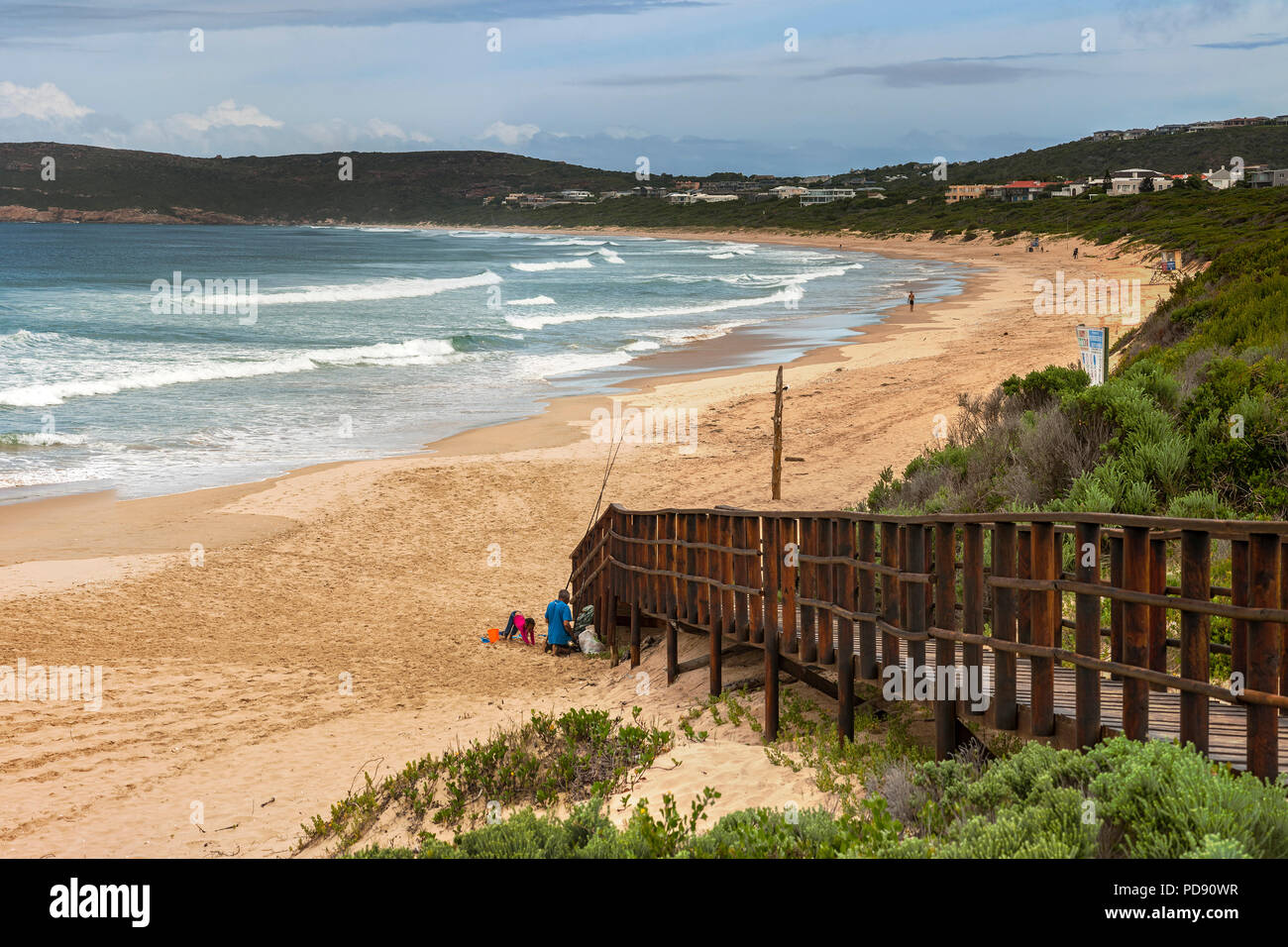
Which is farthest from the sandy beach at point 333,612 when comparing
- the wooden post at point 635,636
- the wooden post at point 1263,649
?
the wooden post at point 1263,649

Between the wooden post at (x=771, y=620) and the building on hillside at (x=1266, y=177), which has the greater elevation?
the building on hillside at (x=1266, y=177)

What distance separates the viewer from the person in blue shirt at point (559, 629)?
11.1m

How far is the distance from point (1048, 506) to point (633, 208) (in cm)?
17157

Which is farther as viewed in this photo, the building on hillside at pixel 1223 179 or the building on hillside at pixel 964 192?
the building on hillside at pixel 964 192

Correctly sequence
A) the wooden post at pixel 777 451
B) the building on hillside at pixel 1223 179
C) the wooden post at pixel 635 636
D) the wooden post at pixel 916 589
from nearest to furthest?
the wooden post at pixel 916 589 < the wooden post at pixel 635 636 < the wooden post at pixel 777 451 < the building on hillside at pixel 1223 179

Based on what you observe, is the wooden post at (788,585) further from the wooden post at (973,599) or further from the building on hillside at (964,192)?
the building on hillside at (964,192)

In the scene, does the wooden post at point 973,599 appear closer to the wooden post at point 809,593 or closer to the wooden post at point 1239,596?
the wooden post at point 1239,596

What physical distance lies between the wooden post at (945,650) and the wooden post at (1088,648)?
718 millimetres

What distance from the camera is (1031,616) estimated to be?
5.04 m

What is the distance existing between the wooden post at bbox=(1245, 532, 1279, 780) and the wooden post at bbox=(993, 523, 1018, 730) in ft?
3.70

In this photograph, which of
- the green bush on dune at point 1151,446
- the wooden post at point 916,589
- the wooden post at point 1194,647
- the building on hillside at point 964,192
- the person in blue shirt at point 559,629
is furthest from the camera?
the building on hillside at point 964,192

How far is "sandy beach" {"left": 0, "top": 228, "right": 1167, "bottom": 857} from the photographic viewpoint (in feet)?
24.6

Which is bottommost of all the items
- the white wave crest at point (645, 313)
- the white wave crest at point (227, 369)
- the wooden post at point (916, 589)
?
the wooden post at point (916, 589)

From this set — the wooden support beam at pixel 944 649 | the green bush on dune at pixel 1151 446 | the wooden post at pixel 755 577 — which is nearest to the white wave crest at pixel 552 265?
the green bush on dune at pixel 1151 446
